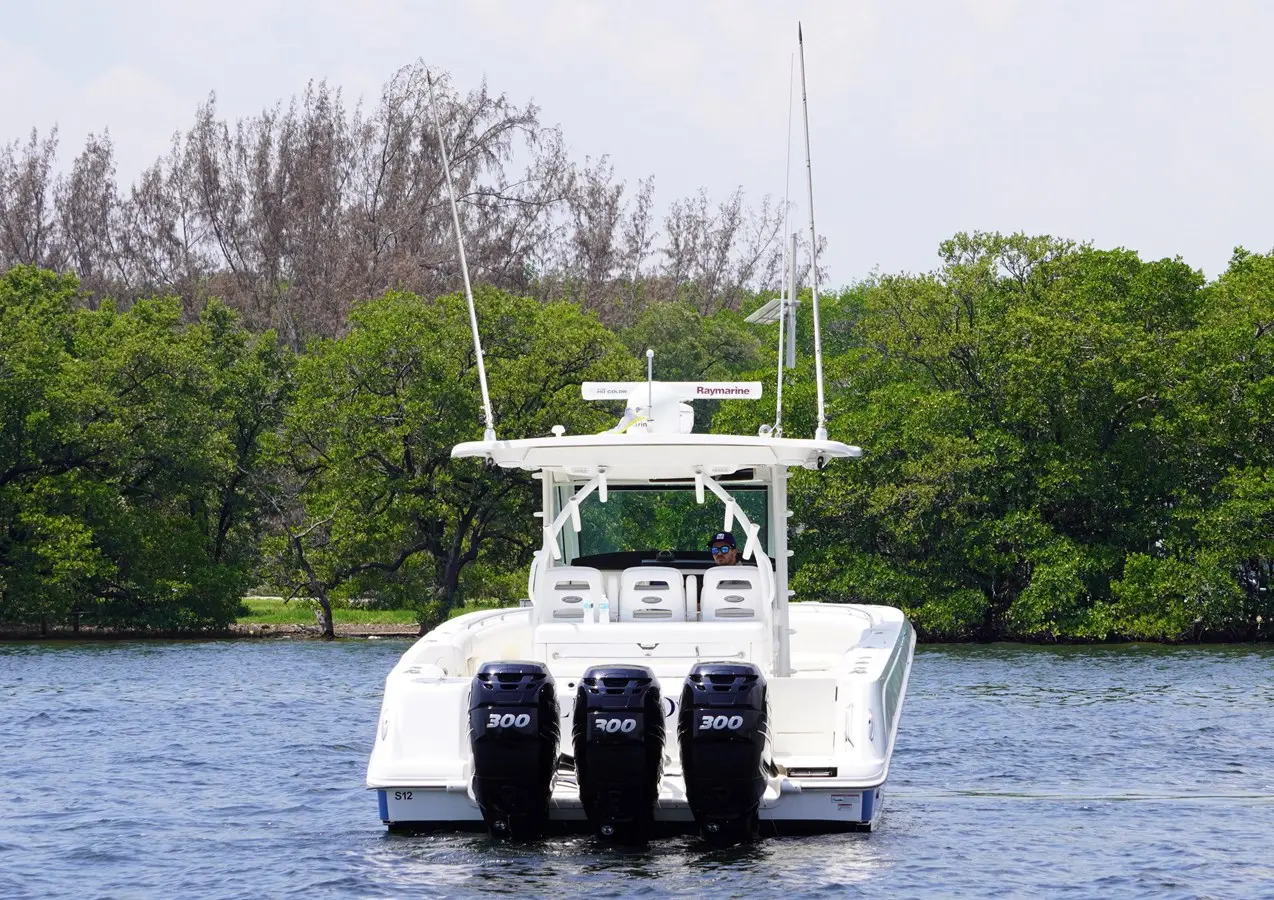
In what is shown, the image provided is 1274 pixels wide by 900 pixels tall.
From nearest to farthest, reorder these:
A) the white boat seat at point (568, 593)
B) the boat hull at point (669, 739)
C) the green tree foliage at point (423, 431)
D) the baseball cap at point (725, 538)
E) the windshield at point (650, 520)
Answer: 1. the boat hull at point (669, 739)
2. the white boat seat at point (568, 593)
3. the baseball cap at point (725, 538)
4. the windshield at point (650, 520)
5. the green tree foliage at point (423, 431)

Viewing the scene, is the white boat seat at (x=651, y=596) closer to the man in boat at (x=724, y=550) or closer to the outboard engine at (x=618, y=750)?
the man in boat at (x=724, y=550)

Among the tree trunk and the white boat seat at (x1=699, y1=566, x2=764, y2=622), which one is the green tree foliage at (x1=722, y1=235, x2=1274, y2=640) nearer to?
the tree trunk

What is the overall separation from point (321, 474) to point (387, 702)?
116ft

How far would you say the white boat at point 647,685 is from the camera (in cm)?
1134

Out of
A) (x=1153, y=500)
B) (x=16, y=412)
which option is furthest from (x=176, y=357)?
(x=1153, y=500)

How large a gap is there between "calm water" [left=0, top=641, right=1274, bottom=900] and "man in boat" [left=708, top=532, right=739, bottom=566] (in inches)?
96.1

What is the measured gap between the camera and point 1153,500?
42.3 m

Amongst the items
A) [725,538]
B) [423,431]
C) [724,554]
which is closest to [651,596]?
[724,554]

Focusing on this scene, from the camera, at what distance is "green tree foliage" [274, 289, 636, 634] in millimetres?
45156

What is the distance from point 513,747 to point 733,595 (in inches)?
112

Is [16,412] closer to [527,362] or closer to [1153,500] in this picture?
[527,362]

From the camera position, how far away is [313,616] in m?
47.8

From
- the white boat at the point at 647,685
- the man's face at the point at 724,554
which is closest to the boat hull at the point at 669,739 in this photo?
the white boat at the point at 647,685

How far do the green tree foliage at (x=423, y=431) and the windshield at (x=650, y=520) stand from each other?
2842cm
